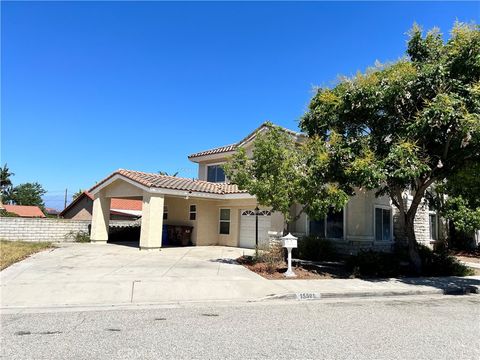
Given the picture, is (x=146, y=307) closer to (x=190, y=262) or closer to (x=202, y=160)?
(x=190, y=262)

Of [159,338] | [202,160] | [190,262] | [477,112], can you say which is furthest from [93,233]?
[477,112]

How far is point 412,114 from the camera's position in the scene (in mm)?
12141

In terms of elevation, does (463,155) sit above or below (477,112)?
below

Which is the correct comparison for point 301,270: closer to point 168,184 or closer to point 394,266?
point 394,266

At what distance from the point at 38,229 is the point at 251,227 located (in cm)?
1153

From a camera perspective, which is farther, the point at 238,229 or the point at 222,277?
the point at 238,229

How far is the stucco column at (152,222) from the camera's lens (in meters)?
17.9

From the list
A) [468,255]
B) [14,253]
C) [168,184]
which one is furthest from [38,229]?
[468,255]

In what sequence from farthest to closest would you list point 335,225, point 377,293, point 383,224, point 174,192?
point 174,192
point 383,224
point 335,225
point 377,293

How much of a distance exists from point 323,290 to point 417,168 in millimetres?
4291

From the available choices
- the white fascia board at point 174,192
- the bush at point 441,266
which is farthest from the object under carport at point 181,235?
the bush at point 441,266

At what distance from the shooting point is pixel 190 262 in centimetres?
1439

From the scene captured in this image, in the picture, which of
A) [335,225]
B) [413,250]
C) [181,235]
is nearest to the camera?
[413,250]

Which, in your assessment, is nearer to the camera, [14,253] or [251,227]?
[14,253]
